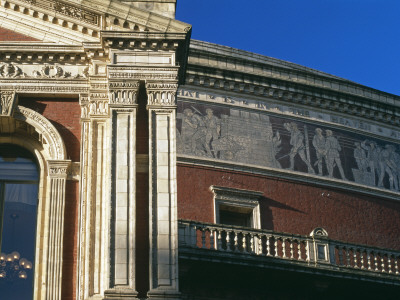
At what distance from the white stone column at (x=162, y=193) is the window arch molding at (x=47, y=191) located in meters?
1.92

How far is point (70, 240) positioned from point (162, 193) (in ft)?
6.75

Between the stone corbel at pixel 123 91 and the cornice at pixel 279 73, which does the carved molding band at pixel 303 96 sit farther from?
the stone corbel at pixel 123 91

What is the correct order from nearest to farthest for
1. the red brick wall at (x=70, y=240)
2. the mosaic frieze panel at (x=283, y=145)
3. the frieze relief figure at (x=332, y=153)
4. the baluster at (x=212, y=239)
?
the red brick wall at (x=70, y=240)
the baluster at (x=212, y=239)
the mosaic frieze panel at (x=283, y=145)
the frieze relief figure at (x=332, y=153)

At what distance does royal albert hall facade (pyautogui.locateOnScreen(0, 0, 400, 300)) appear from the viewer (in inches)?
680

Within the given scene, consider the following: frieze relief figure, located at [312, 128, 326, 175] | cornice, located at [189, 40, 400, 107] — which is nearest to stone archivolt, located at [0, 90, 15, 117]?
cornice, located at [189, 40, 400, 107]

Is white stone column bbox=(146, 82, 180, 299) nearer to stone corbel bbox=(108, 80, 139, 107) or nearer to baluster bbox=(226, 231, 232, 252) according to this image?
stone corbel bbox=(108, 80, 139, 107)

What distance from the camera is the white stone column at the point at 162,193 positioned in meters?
16.5

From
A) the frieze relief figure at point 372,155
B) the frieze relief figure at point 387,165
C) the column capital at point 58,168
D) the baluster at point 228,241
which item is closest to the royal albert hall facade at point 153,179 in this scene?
the column capital at point 58,168

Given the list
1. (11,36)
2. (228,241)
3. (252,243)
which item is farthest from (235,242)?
(11,36)

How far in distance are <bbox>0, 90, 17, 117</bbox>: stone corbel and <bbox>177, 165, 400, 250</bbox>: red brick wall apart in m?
7.42

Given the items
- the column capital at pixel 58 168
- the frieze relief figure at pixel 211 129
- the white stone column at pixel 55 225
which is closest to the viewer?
the white stone column at pixel 55 225

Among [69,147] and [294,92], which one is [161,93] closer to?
[69,147]

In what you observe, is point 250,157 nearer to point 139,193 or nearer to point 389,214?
point 389,214

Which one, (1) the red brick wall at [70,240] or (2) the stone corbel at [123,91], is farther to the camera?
(2) the stone corbel at [123,91]
